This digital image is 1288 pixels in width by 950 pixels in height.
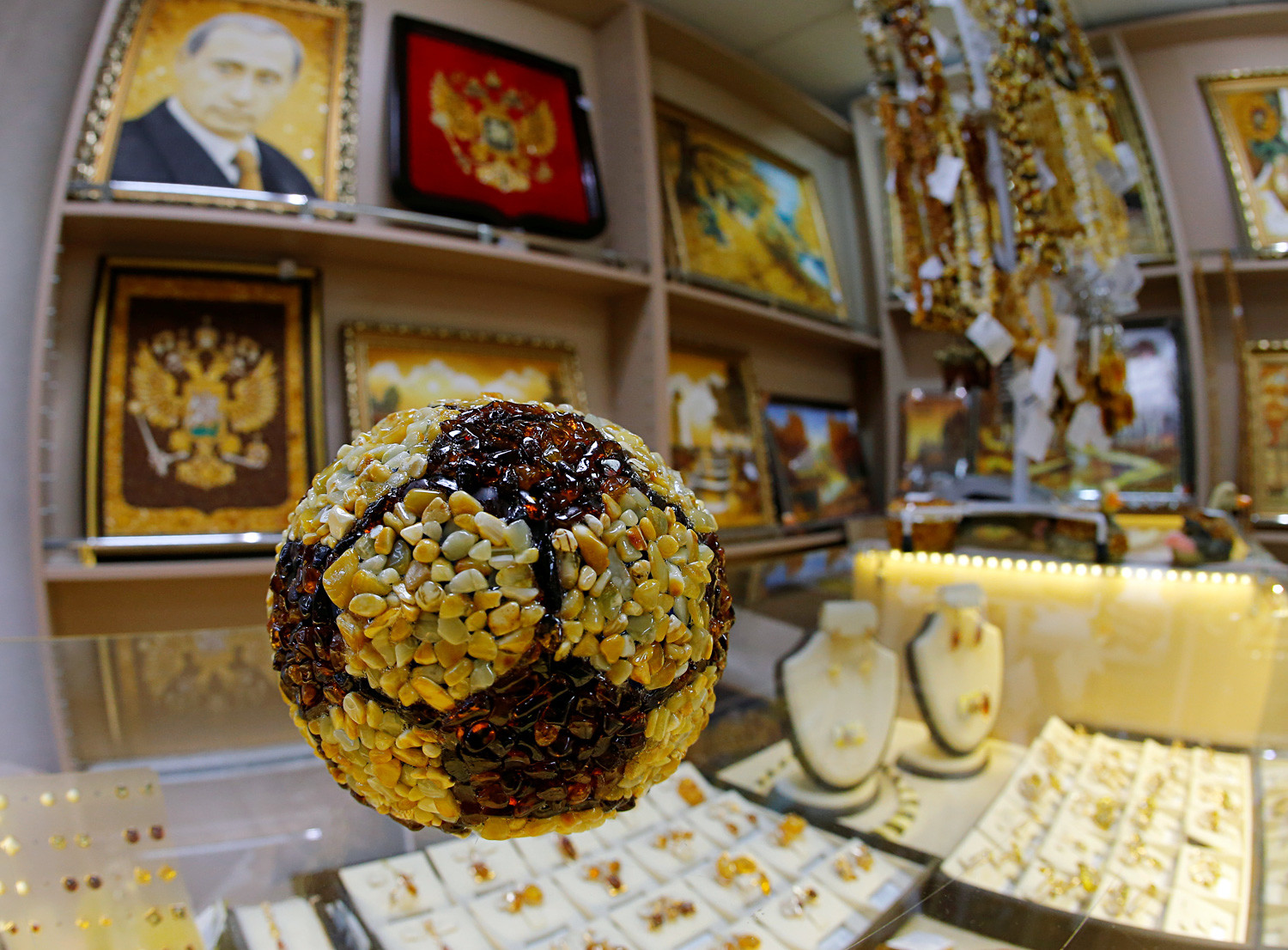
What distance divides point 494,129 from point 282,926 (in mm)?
1560

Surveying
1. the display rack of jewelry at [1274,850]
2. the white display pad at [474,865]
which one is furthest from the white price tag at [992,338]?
the white display pad at [474,865]

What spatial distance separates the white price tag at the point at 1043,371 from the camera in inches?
55.2

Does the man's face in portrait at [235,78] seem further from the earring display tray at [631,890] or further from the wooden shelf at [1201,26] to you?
the wooden shelf at [1201,26]

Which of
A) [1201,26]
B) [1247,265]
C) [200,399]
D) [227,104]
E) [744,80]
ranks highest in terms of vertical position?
[1201,26]

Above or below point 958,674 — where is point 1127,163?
above

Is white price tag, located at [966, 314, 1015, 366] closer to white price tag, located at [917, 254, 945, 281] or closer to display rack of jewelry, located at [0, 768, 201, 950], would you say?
white price tag, located at [917, 254, 945, 281]

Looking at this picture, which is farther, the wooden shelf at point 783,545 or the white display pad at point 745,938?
the wooden shelf at point 783,545

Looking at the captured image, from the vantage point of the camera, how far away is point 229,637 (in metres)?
0.75

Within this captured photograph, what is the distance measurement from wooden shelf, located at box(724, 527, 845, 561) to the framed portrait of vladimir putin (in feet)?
3.90

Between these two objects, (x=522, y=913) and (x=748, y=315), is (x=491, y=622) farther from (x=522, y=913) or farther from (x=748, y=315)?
(x=748, y=315)

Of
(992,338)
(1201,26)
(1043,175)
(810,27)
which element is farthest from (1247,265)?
(810,27)

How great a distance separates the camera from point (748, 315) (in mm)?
1952

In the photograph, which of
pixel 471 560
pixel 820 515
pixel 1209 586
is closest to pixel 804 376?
pixel 820 515

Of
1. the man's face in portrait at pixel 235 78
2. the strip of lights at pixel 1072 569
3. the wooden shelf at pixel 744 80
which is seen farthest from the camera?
the wooden shelf at pixel 744 80
